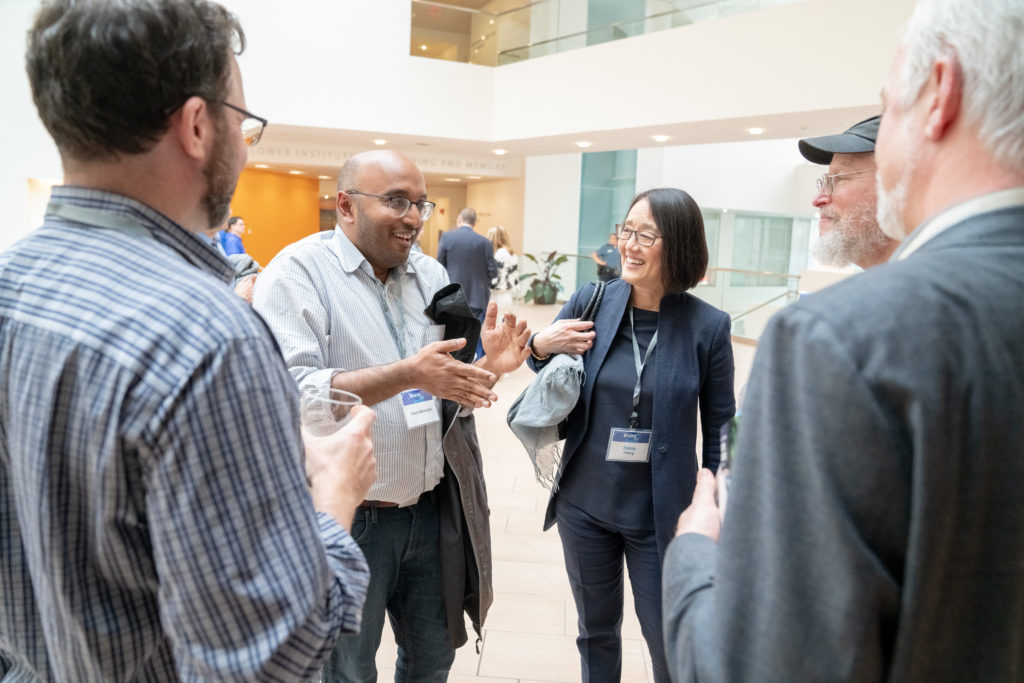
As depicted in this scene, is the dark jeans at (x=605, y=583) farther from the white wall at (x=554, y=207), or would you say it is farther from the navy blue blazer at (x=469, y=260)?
the white wall at (x=554, y=207)

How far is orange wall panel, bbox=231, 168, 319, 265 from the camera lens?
1488cm

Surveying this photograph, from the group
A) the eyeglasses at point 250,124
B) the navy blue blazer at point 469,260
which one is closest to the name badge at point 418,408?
the eyeglasses at point 250,124

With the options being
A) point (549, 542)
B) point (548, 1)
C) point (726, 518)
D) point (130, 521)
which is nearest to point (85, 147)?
point (130, 521)

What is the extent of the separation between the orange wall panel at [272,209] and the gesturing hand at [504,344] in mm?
13974

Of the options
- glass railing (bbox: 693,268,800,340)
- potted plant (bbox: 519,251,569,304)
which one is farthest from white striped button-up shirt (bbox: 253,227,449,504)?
potted plant (bbox: 519,251,569,304)

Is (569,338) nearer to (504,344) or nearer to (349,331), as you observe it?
(504,344)

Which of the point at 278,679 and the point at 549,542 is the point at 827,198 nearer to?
the point at 278,679

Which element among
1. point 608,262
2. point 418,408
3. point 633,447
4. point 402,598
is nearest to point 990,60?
point 418,408

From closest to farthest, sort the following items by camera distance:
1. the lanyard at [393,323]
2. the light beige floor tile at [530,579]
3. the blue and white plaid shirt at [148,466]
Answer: the blue and white plaid shirt at [148,466]
the lanyard at [393,323]
the light beige floor tile at [530,579]

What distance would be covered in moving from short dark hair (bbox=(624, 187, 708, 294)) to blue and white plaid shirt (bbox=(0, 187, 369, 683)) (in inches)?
62.7

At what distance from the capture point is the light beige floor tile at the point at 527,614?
288 centimetres

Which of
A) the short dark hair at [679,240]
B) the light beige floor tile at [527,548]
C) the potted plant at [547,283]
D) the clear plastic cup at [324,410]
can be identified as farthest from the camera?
the potted plant at [547,283]

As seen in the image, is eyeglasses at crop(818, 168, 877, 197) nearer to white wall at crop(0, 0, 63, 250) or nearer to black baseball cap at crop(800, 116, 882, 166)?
black baseball cap at crop(800, 116, 882, 166)

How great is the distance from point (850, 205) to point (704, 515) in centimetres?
113
